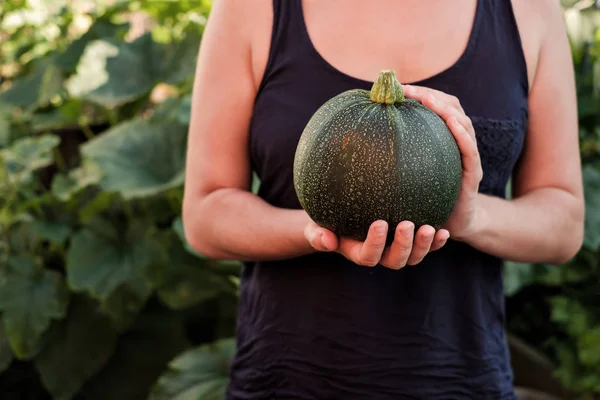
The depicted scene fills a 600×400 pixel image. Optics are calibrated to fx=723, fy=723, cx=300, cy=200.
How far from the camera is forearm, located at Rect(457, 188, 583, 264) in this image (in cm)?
117

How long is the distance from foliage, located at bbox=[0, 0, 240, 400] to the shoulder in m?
1.31

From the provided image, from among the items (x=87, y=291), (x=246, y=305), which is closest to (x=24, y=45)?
(x=87, y=291)

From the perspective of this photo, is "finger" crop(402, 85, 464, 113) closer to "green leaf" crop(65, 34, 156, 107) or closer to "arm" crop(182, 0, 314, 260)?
"arm" crop(182, 0, 314, 260)

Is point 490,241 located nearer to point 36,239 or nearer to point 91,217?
point 91,217

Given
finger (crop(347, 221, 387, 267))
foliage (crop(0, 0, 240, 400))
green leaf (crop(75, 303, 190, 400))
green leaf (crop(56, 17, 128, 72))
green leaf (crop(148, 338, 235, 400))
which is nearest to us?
finger (crop(347, 221, 387, 267))

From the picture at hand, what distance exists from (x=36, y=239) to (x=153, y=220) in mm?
458

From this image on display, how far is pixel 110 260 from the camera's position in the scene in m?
2.64

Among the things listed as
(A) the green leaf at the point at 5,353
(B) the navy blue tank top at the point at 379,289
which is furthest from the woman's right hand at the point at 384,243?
(A) the green leaf at the point at 5,353

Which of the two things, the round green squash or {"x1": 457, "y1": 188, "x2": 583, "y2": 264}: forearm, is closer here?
the round green squash

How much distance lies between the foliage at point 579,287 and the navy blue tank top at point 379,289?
1.22 m

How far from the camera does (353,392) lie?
1.24 meters

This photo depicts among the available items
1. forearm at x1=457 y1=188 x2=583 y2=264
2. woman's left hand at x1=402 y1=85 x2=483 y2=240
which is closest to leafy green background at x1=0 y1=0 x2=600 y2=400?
forearm at x1=457 y1=188 x2=583 y2=264

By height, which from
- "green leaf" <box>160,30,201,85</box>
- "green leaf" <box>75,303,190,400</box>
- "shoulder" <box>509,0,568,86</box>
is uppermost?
"shoulder" <box>509,0,568,86</box>

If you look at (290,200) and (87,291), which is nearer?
(290,200)
